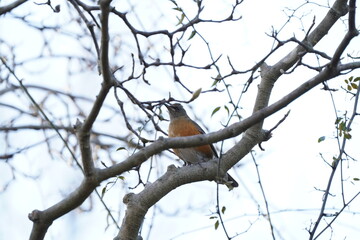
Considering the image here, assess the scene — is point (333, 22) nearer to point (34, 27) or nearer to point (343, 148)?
point (343, 148)

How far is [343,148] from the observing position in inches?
122

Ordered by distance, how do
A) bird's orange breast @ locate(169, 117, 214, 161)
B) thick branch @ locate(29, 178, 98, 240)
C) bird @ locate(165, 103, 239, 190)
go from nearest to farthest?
thick branch @ locate(29, 178, 98, 240), bird @ locate(165, 103, 239, 190), bird's orange breast @ locate(169, 117, 214, 161)

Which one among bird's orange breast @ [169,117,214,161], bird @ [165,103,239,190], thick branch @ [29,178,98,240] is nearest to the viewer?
thick branch @ [29,178,98,240]

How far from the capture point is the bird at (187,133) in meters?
5.62

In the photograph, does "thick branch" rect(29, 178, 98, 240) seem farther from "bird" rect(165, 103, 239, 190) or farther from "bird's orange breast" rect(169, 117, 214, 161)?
"bird's orange breast" rect(169, 117, 214, 161)

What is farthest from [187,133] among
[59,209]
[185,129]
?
[59,209]

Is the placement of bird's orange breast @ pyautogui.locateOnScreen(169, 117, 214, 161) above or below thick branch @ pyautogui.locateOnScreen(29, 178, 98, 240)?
above

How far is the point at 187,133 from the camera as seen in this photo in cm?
610

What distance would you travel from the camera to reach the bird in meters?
5.62

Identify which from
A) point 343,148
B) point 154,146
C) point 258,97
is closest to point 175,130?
point 258,97

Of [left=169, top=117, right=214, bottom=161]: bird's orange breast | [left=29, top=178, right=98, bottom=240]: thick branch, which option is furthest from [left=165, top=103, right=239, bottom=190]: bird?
[left=29, top=178, right=98, bottom=240]: thick branch

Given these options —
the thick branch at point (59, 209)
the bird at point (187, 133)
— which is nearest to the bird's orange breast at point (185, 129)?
the bird at point (187, 133)

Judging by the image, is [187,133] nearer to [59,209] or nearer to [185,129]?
[185,129]

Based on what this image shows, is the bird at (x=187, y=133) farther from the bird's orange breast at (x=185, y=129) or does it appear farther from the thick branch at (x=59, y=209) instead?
the thick branch at (x=59, y=209)
